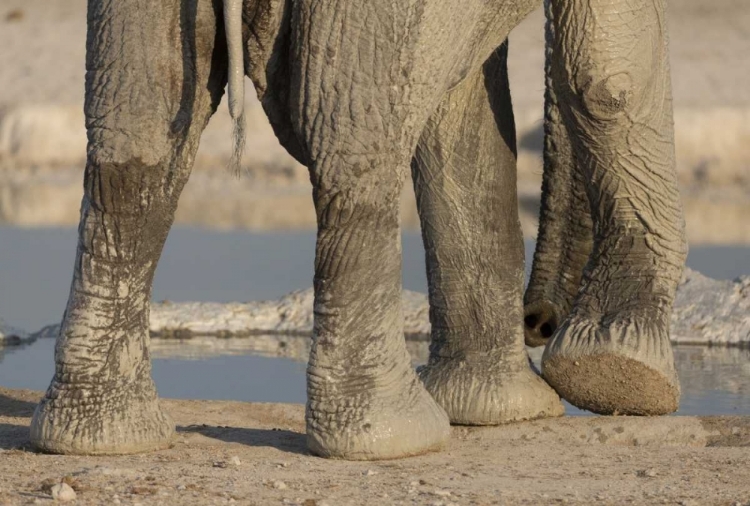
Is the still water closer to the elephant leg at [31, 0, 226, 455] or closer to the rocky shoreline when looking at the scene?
the rocky shoreline

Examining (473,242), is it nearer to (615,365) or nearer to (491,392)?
(491,392)

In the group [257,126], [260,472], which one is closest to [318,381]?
[260,472]

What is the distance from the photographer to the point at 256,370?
5398mm

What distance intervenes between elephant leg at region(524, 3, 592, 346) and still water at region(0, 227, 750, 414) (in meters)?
0.42

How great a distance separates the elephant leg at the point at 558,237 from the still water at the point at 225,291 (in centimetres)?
42

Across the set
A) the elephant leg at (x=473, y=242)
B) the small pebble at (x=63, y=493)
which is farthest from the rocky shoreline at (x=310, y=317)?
the small pebble at (x=63, y=493)

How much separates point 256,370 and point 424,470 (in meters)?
2.06

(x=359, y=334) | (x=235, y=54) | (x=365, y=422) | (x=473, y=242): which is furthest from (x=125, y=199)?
(x=473, y=242)

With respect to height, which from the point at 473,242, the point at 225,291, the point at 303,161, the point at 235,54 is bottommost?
the point at 225,291

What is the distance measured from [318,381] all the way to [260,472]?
0.93ft

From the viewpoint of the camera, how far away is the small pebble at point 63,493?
9.66 feet

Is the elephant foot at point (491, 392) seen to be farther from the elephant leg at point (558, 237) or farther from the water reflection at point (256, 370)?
the water reflection at point (256, 370)

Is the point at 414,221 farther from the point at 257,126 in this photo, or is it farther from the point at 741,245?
the point at 257,126

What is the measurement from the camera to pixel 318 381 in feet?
11.5
